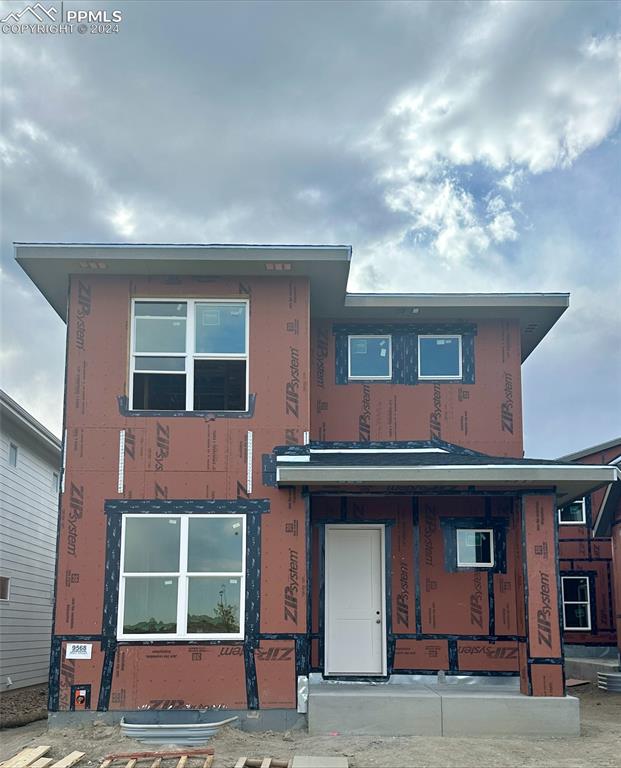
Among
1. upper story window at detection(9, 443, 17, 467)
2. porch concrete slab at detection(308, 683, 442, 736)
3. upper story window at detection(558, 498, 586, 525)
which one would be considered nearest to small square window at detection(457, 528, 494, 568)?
porch concrete slab at detection(308, 683, 442, 736)

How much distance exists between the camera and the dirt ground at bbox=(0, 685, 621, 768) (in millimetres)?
8266

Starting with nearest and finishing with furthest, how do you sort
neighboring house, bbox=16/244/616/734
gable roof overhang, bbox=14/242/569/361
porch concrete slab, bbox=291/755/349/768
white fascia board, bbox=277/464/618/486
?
porch concrete slab, bbox=291/755/349/768
white fascia board, bbox=277/464/618/486
neighboring house, bbox=16/244/616/734
gable roof overhang, bbox=14/242/569/361

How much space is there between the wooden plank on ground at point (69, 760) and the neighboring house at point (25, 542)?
20.7ft

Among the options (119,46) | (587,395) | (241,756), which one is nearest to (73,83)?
(119,46)

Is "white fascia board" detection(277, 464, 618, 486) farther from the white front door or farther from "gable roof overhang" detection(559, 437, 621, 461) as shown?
"gable roof overhang" detection(559, 437, 621, 461)

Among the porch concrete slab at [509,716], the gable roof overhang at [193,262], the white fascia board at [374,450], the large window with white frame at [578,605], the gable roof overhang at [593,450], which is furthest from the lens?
the large window with white frame at [578,605]

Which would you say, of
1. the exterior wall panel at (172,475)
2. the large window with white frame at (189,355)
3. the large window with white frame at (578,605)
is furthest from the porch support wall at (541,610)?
the large window with white frame at (578,605)

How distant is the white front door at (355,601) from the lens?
11.2 meters

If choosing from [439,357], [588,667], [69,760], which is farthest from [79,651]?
[588,667]

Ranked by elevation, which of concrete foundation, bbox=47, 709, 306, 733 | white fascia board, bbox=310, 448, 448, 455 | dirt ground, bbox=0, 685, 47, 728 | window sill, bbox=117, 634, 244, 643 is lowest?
dirt ground, bbox=0, 685, 47, 728

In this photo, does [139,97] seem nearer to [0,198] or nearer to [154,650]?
[0,198]

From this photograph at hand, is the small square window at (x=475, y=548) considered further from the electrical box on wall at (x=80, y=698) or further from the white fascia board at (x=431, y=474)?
the electrical box on wall at (x=80, y=698)

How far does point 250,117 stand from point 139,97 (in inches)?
85.2

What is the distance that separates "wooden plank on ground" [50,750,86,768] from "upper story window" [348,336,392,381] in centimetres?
627
